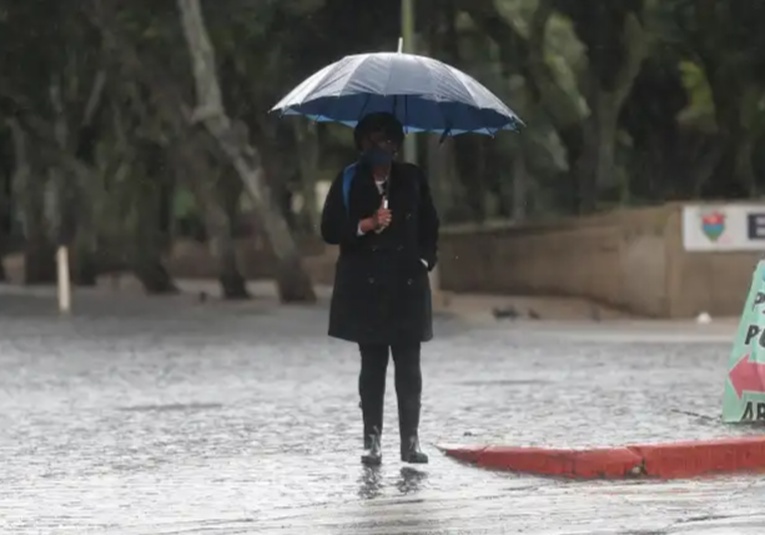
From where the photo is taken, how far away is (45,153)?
1652 inches

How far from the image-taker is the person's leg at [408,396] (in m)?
10.6

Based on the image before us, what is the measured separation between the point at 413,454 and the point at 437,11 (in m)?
23.6

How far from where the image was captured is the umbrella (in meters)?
10.4

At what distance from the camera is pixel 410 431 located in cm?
1059

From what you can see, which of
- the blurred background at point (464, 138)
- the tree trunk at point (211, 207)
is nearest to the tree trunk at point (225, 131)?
the blurred background at point (464, 138)

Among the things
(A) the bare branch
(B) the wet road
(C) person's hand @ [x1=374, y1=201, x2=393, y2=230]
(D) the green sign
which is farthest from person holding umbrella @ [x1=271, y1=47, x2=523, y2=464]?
(A) the bare branch

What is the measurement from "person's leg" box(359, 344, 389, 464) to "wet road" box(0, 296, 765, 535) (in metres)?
0.17

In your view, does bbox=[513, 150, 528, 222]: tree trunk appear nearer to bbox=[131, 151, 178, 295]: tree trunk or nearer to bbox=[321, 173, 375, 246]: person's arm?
bbox=[131, 151, 178, 295]: tree trunk

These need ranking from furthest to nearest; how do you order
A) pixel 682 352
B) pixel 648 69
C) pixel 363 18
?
1. pixel 648 69
2. pixel 363 18
3. pixel 682 352

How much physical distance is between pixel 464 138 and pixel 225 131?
41.1ft

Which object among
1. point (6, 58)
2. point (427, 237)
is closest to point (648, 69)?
point (6, 58)

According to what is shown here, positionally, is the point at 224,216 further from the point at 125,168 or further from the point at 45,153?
the point at 125,168

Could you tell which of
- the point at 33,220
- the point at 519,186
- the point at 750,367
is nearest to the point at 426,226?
the point at 750,367

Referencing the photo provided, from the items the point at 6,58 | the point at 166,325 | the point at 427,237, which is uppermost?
the point at 6,58
